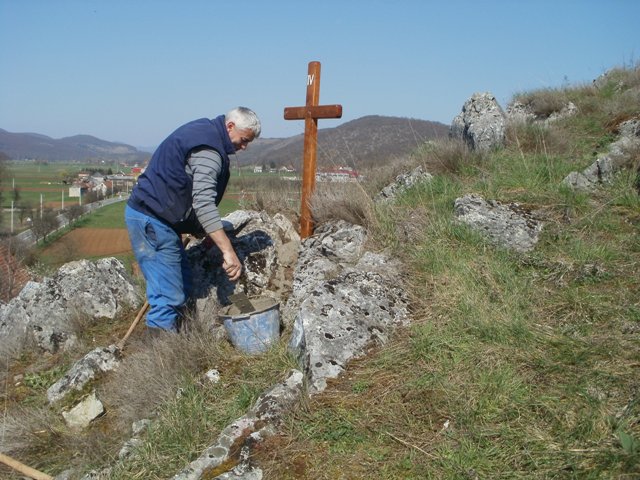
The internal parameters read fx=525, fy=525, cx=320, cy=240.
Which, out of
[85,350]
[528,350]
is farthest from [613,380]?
[85,350]

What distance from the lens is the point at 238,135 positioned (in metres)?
4.28

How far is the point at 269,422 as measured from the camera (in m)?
3.01

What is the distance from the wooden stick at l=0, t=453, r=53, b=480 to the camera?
3.34m

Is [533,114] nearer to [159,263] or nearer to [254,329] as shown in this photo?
[254,329]

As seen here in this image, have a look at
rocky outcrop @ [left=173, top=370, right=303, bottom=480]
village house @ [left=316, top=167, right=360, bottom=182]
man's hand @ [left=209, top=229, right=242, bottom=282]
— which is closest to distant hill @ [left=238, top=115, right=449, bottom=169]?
village house @ [left=316, top=167, right=360, bottom=182]

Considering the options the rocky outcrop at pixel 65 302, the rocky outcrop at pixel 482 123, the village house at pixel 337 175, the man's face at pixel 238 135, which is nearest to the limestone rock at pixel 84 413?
the rocky outcrop at pixel 65 302

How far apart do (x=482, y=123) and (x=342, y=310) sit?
4.75 metres

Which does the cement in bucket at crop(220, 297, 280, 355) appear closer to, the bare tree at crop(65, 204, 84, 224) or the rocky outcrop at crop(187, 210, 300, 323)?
the rocky outcrop at crop(187, 210, 300, 323)

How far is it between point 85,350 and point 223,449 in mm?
2895

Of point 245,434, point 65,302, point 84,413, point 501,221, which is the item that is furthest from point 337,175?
point 245,434

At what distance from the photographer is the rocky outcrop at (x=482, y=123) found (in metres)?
7.33

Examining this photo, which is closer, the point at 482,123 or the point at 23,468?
the point at 23,468

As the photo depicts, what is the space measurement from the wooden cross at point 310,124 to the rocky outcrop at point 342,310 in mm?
913

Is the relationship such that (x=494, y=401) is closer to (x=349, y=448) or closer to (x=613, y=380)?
(x=613, y=380)
